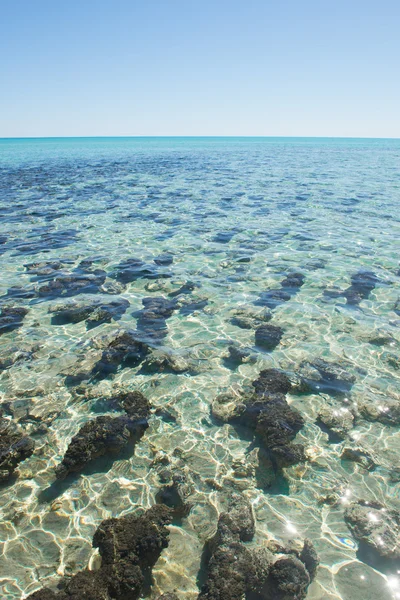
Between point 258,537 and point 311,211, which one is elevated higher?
point 311,211

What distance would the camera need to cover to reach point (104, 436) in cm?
713

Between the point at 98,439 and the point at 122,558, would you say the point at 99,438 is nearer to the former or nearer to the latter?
the point at 98,439

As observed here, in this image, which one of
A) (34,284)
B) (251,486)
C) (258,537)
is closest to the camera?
(258,537)

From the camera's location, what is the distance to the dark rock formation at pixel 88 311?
12039 millimetres

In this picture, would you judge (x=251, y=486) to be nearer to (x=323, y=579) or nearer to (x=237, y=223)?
(x=323, y=579)

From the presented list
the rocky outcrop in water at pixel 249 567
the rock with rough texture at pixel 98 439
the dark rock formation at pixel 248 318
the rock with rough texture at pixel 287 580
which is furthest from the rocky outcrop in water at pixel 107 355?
the rock with rough texture at pixel 287 580

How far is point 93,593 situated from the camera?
4.63 metres

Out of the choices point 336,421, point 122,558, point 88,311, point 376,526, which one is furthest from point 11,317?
point 376,526

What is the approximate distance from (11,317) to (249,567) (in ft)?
33.0

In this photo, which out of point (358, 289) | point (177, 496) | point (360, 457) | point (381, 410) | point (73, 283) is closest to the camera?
point (177, 496)

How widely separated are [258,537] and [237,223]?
2041cm

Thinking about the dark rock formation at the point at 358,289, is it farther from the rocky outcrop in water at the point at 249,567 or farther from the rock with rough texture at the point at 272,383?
the rocky outcrop in water at the point at 249,567

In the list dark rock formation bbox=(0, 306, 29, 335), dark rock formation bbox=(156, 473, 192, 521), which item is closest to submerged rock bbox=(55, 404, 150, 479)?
dark rock formation bbox=(156, 473, 192, 521)

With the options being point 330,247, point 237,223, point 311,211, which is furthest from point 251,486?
point 311,211
